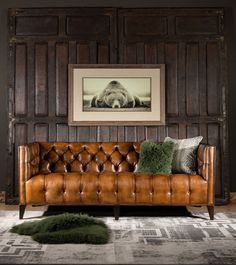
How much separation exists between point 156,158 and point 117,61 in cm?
147

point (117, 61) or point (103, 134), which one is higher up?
point (117, 61)

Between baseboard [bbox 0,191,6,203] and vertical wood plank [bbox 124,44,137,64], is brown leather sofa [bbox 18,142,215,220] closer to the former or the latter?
baseboard [bbox 0,191,6,203]

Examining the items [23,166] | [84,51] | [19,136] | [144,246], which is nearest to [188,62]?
[84,51]

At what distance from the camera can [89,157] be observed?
17.3 feet

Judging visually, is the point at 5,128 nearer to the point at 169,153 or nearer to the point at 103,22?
the point at 103,22

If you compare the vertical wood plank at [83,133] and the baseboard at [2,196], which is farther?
the baseboard at [2,196]

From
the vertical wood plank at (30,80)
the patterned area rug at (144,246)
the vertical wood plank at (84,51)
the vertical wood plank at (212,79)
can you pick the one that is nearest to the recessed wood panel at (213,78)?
the vertical wood plank at (212,79)

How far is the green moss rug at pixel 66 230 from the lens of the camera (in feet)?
11.7

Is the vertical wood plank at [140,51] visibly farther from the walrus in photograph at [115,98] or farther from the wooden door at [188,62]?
the walrus in photograph at [115,98]

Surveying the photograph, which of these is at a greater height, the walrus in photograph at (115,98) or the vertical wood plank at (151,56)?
the vertical wood plank at (151,56)

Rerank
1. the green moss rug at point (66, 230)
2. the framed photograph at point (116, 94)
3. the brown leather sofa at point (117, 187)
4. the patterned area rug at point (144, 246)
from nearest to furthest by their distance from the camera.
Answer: the patterned area rug at point (144, 246)
the green moss rug at point (66, 230)
the brown leather sofa at point (117, 187)
the framed photograph at point (116, 94)

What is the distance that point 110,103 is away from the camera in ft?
18.8

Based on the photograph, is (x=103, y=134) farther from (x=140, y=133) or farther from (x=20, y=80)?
(x=20, y=80)

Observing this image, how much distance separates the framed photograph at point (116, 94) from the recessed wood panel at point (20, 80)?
54 centimetres
